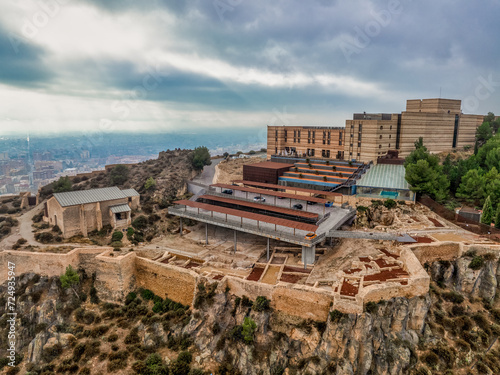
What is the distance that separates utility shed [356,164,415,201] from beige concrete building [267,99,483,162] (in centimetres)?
638

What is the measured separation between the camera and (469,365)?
81.4 ft

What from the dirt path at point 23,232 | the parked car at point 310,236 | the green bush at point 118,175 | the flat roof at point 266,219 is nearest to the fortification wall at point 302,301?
the parked car at point 310,236

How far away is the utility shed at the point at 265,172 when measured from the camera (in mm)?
56750

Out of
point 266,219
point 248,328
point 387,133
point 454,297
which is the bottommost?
point 248,328

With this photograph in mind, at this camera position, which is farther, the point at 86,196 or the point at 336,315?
the point at 86,196

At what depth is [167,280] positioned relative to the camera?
110 feet

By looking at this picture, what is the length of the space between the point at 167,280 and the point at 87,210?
744 inches

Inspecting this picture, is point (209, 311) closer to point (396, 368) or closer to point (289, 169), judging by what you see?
point (396, 368)

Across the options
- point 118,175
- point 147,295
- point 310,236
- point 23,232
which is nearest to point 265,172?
point 310,236

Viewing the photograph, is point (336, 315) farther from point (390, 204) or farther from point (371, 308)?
point (390, 204)

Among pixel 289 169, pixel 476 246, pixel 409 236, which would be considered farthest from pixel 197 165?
pixel 476 246

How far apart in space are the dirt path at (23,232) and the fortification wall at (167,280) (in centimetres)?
1669

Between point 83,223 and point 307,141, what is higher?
point 307,141

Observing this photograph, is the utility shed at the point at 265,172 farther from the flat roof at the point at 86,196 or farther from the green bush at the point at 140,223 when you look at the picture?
the flat roof at the point at 86,196
